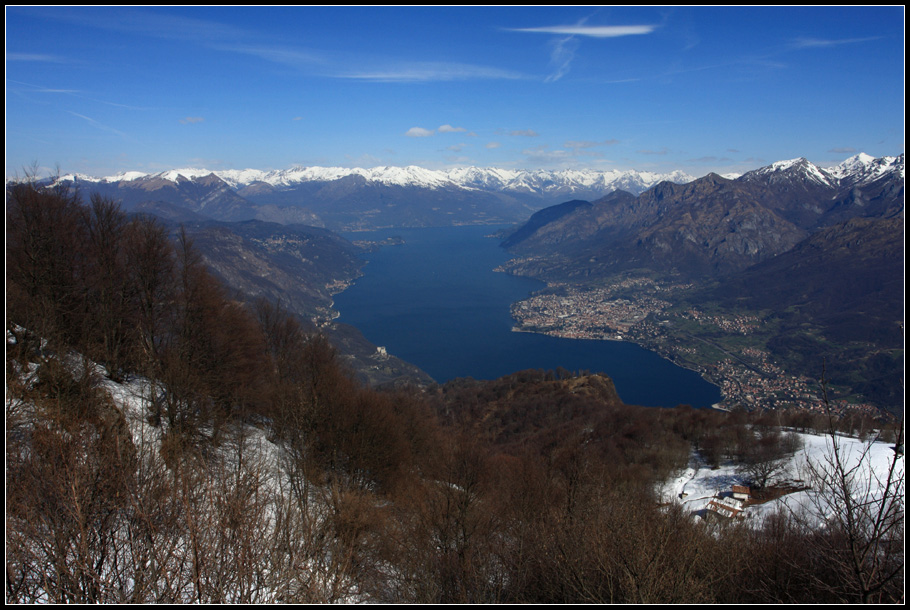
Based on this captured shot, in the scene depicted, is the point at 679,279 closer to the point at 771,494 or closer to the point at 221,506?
the point at 771,494

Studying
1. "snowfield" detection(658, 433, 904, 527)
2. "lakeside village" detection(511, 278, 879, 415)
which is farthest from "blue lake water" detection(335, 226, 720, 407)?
"snowfield" detection(658, 433, 904, 527)

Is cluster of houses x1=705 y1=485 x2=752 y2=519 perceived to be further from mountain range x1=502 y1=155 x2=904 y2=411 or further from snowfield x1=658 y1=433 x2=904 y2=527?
mountain range x1=502 y1=155 x2=904 y2=411

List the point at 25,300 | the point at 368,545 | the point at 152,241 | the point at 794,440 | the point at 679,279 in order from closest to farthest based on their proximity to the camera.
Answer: the point at 368,545 < the point at 25,300 < the point at 152,241 < the point at 794,440 < the point at 679,279

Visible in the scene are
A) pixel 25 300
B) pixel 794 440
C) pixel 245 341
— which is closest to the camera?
pixel 25 300

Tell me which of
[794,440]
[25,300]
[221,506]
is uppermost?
[25,300]

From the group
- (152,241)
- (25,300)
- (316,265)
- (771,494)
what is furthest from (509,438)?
(316,265)

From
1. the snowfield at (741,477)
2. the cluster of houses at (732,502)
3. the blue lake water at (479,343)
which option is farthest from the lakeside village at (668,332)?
the cluster of houses at (732,502)

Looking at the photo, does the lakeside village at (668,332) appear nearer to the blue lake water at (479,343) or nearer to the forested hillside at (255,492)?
the blue lake water at (479,343)
